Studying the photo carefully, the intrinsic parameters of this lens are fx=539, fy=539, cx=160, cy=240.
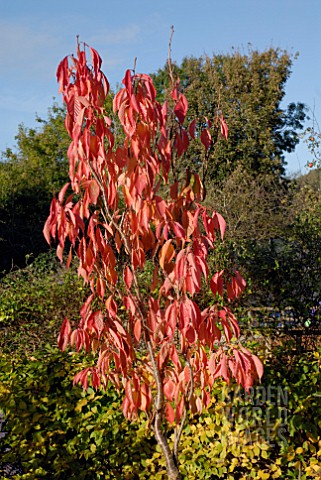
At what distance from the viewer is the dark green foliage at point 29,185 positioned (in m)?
14.1

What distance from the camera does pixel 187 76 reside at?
19391mm

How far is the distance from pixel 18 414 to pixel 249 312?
2337mm

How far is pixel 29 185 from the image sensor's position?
1563cm

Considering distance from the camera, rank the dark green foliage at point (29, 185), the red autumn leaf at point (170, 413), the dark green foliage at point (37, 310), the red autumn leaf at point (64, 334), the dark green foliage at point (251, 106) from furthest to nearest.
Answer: the dark green foliage at point (251, 106) → the dark green foliage at point (29, 185) → the dark green foliage at point (37, 310) → the red autumn leaf at point (170, 413) → the red autumn leaf at point (64, 334)

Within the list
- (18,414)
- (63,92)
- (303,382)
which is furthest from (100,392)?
(63,92)

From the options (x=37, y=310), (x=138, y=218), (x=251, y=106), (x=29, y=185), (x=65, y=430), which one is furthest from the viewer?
(x=251, y=106)

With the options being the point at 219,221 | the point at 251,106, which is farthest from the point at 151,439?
the point at 251,106

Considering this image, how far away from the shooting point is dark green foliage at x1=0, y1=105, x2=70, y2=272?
1407cm

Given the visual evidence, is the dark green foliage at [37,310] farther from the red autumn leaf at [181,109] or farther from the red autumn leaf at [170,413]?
the red autumn leaf at [181,109]

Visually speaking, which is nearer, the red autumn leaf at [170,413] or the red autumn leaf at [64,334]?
the red autumn leaf at [64,334]

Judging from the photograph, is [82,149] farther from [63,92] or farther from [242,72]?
[242,72]

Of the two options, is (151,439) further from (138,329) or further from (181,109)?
(181,109)

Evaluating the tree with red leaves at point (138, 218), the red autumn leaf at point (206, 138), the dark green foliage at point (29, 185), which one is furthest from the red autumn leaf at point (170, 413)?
the dark green foliage at point (29, 185)

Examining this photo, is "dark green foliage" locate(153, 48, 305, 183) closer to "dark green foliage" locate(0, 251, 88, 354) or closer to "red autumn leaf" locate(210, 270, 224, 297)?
"dark green foliage" locate(0, 251, 88, 354)
